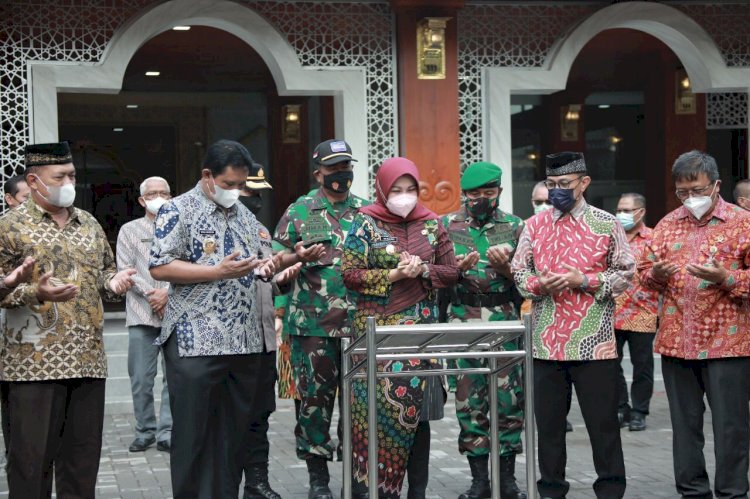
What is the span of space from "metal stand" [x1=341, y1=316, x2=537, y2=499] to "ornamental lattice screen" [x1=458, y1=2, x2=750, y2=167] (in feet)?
19.7

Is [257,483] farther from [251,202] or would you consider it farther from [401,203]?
[401,203]

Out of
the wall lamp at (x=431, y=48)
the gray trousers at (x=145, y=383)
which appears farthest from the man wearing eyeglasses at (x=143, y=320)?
the wall lamp at (x=431, y=48)

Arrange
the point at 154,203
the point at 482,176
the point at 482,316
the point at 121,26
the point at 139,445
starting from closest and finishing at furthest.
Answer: the point at 482,176
the point at 482,316
the point at 154,203
the point at 139,445
the point at 121,26

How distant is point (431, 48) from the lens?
34.4 feet

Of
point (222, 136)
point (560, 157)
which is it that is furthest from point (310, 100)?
point (560, 157)

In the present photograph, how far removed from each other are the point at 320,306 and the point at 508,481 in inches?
59.9

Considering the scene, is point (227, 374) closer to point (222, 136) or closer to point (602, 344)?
point (602, 344)

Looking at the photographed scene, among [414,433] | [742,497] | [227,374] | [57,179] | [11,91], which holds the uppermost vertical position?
[11,91]

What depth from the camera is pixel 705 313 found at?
607 cm

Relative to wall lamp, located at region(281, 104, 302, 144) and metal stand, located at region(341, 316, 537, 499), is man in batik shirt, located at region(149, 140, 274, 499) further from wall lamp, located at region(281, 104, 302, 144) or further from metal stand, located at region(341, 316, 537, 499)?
wall lamp, located at region(281, 104, 302, 144)

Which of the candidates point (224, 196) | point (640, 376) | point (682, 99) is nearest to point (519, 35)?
point (640, 376)

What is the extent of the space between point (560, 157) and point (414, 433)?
172 cm

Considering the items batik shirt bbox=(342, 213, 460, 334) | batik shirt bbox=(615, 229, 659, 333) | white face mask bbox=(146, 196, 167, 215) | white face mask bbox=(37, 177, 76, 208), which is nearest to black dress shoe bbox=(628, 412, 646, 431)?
batik shirt bbox=(615, 229, 659, 333)

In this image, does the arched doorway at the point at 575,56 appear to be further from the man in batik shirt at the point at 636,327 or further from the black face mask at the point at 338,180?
the black face mask at the point at 338,180
